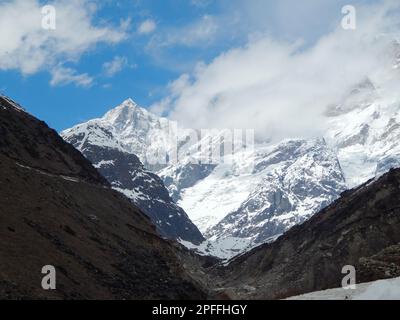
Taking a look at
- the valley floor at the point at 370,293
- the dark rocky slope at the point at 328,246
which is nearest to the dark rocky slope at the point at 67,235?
the dark rocky slope at the point at 328,246

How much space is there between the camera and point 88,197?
114938 millimetres

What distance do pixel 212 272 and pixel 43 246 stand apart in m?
109

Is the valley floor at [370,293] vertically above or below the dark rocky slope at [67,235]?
below

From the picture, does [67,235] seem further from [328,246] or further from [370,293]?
[370,293]

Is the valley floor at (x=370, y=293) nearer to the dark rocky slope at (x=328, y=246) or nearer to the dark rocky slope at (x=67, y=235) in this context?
the dark rocky slope at (x=67, y=235)

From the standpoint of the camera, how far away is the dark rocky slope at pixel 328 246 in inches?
3605

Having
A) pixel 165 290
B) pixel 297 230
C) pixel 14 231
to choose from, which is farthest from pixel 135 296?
pixel 297 230

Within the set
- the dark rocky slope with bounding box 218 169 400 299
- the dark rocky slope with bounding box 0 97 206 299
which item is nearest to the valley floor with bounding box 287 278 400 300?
the dark rocky slope with bounding box 0 97 206 299

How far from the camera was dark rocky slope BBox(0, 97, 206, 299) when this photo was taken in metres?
60.7

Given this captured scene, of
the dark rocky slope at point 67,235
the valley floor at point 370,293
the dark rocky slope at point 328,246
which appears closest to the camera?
the valley floor at point 370,293

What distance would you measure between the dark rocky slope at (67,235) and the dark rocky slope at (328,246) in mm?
11053

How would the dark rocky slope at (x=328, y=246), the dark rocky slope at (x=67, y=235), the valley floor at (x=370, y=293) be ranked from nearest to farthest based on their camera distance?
the valley floor at (x=370, y=293)
the dark rocky slope at (x=67, y=235)
the dark rocky slope at (x=328, y=246)

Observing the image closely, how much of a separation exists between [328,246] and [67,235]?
141 ft

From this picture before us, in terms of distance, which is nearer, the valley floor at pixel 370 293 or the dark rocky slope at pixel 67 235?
the valley floor at pixel 370 293
